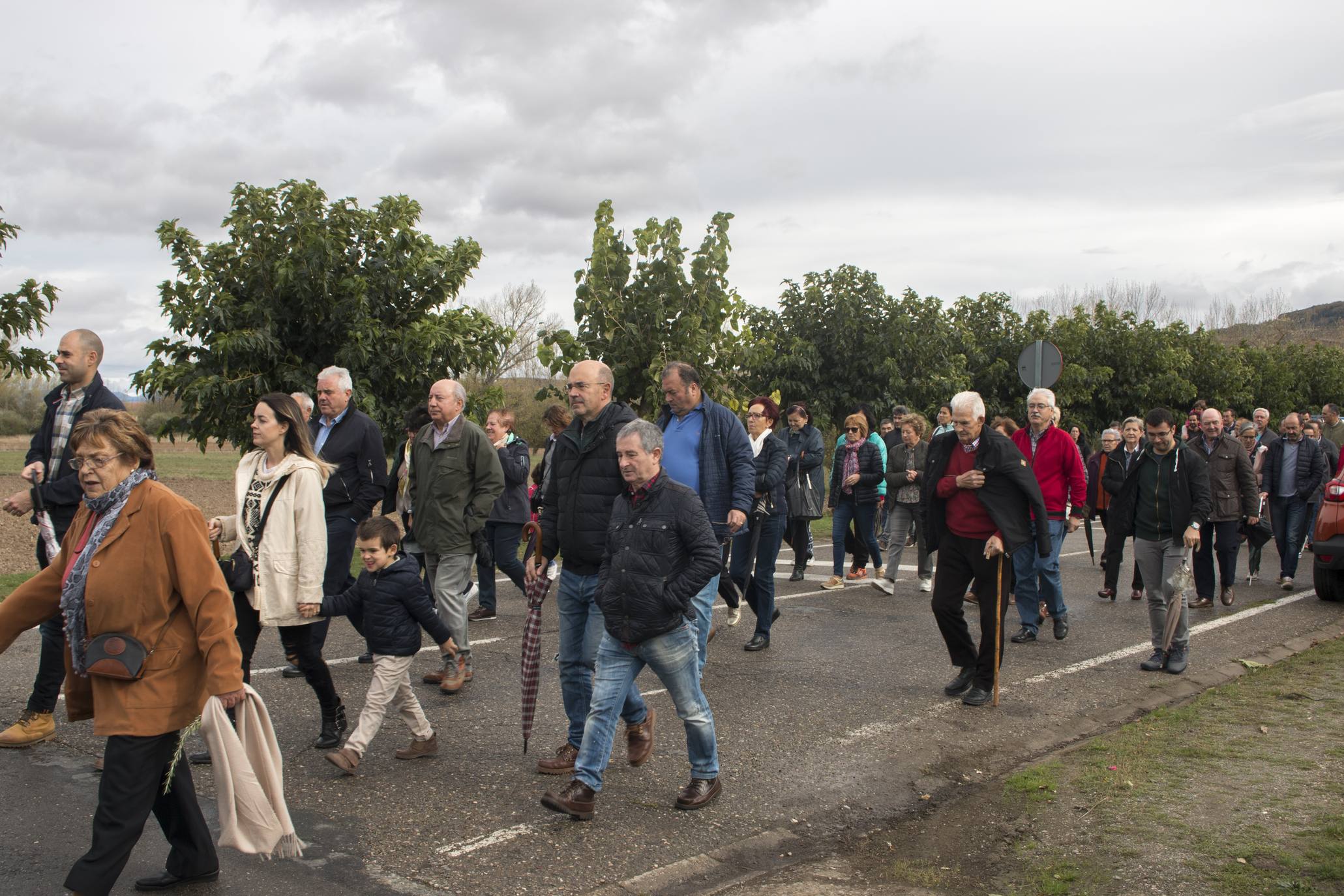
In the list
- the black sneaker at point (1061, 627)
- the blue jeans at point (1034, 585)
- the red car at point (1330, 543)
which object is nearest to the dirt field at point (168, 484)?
the blue jeans at point (1034, 585)

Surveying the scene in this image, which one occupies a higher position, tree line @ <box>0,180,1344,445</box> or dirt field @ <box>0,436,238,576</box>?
tree line @ <box>0,180,1344,445</box>

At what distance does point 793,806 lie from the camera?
5023 mm

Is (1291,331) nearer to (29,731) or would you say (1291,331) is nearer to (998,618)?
(998,618)

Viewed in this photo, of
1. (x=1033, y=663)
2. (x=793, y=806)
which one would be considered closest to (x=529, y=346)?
(x=1033, y=663)

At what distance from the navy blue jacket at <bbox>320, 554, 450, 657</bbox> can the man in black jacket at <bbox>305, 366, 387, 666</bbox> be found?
88 centimetres

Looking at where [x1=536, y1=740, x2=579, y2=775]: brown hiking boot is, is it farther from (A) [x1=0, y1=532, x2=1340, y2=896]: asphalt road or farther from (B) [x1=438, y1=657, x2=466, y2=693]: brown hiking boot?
(B) [x1=438, y1=657, x2=466, y2=693]: brown hiking boot

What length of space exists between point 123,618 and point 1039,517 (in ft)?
17.9

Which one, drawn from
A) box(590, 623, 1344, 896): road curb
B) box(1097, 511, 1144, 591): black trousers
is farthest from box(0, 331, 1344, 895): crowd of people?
box(1097, 511, 1144, 591): black trousers

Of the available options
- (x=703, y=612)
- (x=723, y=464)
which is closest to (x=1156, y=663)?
(x=723, y=464)

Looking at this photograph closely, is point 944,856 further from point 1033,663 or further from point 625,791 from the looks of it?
point 1033,663

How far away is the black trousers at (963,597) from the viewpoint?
688 centimetres

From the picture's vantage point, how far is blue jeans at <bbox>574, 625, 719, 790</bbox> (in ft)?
15.7

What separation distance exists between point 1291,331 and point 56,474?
75.9 meters

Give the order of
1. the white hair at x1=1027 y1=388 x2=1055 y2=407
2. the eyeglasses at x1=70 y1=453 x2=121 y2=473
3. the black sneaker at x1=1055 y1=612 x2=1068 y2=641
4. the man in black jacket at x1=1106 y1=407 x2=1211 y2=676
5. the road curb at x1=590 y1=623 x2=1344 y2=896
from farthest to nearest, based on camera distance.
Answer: the white hair at x1=1027 y1=388 x2=1055 y2=407 < the black sneaker at x1=1055 y1=612 x2=1068 y2=641 < the man in black jacket at x1=1106 y1=407 x2=1211 y2=676 < the road curb at x1=590 y1=623 x2=1344 y2=896 < the eyeglasses at x1=70 y1=453 x2=121 y2=473
